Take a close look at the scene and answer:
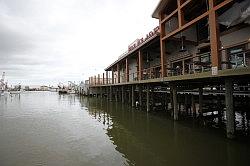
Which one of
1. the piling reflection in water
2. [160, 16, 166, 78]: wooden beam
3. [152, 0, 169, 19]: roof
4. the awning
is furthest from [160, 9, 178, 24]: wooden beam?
the piling reflection in water

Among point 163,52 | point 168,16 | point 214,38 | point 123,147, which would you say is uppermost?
point 168,16

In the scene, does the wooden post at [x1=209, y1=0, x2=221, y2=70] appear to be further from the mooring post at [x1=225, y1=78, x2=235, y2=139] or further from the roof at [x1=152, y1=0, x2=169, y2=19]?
the roof at [x1=152, y1=0, x2=169, y2=19]

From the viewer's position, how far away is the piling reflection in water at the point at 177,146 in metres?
7.22

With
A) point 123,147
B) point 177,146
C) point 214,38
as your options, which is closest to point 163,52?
point 214,38

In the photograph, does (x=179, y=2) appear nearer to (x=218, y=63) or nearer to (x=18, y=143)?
(x=218, y=63)

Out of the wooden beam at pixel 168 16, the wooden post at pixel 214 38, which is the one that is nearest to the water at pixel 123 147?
the wooden post at pixel 214 38

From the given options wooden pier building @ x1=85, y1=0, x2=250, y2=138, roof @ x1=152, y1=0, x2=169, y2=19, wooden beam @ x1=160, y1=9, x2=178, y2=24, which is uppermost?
roof @ x1=152, y1=0, x2=169, y2=19

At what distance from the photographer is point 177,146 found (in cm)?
881

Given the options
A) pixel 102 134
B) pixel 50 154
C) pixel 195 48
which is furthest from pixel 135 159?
pixel 195 48

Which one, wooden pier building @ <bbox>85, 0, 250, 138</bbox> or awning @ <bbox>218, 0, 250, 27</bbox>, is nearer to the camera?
wooden pier building @ <bbox>85, 0, 250, 138</bbox>

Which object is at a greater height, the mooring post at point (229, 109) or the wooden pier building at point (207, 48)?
the wooden pier building at point (207, 48)

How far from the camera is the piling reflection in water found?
23.7 ft

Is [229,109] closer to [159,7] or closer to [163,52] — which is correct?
[163,52]

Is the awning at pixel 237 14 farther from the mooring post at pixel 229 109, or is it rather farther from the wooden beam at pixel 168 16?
the mooring post at pixel 229 109
